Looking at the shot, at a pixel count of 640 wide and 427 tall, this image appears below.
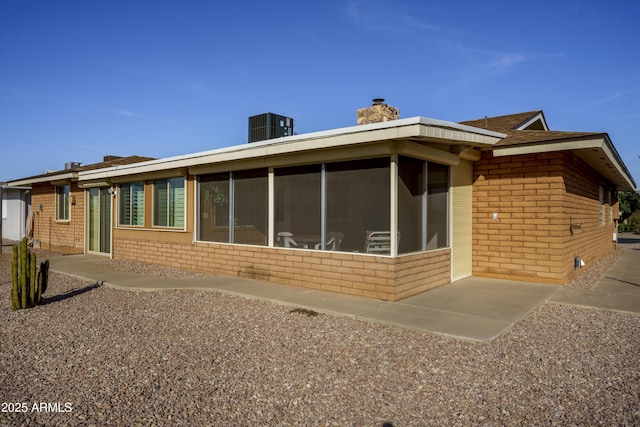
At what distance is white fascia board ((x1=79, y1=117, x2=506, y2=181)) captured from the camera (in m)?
5.81

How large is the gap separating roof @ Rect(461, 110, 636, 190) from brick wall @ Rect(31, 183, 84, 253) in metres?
13.2

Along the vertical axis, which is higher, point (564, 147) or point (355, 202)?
point (564, 147)

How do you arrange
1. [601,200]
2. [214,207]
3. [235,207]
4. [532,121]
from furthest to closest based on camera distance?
[601,200] → [532,121] → [214,207] → [235,207]

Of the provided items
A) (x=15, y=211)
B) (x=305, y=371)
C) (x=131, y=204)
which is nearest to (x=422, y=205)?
(x=305, y=371)

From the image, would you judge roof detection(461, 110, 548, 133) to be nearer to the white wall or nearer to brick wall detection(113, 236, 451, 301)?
brick wall detection(113, 236, 451, 301)

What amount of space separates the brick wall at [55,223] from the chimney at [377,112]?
10.8m

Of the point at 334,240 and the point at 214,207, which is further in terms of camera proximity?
the point at 214,207

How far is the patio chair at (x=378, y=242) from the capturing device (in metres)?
6.50

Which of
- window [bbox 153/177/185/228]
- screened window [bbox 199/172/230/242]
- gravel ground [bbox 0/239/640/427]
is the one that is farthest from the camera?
window [bbox 153/177/185/228]

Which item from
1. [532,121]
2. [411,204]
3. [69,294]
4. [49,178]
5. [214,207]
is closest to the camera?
[411,204]

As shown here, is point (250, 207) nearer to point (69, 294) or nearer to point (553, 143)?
point (69, 294)

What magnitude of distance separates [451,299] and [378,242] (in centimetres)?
143

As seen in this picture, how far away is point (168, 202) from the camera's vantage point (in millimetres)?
10836

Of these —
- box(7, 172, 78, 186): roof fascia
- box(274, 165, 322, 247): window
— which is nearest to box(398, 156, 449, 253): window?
box(274, 165, 322, 247): window
